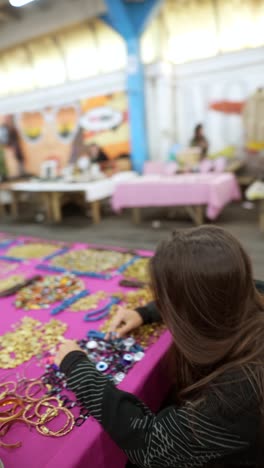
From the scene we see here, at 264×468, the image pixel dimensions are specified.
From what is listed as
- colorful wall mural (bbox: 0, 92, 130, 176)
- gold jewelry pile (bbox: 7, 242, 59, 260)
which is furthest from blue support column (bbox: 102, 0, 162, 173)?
gold jewelry pile (bbox: 7, 242, 59, 260)

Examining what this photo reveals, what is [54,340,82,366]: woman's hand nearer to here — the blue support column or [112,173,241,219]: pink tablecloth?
[112,173,241,219]: pink tablecloth

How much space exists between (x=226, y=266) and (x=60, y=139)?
7869 millimetres

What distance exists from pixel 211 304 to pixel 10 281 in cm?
140

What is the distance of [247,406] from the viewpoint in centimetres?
81

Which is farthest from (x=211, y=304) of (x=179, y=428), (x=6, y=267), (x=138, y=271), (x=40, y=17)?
(x=40, y=17)

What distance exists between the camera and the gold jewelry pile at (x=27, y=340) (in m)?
1.28

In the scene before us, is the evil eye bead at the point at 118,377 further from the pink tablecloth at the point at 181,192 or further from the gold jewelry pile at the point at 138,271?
the pink tablecloth at the point at 181,192

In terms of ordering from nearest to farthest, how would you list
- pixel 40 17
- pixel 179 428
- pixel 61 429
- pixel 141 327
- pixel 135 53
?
pixel 179 428 < pixel 61 429 < pixel 141 327 < pixel 135 53 < pixel 40 17

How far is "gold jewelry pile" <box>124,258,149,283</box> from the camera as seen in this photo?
1902 mm

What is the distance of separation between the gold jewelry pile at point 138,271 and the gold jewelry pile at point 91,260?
90 mm

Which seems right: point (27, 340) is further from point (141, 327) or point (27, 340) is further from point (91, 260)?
point (91, 260)

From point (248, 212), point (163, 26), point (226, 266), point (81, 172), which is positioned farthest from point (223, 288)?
point (163, 26)

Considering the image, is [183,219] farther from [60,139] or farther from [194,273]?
[194,273]

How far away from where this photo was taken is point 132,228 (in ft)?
17.7
